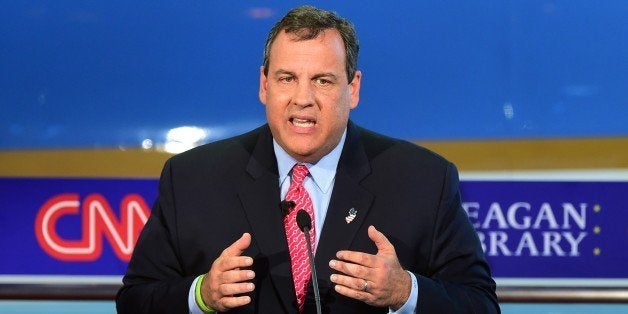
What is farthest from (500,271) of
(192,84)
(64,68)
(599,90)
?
(64,68)

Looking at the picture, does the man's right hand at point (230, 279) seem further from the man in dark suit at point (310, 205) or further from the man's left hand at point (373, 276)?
the man's left hand at point (373, 276)

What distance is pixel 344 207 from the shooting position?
7.19 ft

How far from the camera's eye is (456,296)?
6.96 feet

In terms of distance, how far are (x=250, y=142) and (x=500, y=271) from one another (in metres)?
0.88

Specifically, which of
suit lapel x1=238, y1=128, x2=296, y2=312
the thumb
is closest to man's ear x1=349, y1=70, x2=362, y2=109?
suit lapel x1=238, y1=128, x2=296, y2=312

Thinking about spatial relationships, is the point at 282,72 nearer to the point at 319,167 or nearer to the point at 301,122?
the point at 301,122

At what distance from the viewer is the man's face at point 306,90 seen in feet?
6.91

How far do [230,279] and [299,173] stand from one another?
408 millimetres

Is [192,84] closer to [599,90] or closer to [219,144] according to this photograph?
[219,144]

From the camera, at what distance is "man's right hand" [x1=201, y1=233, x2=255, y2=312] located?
1.89 metres

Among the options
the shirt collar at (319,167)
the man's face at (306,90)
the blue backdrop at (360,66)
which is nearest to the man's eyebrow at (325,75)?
the man's face at (306,90)

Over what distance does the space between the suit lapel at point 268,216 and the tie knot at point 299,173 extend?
4 cm

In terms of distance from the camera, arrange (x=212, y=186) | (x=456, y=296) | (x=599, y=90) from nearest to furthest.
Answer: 1. (x=456, y=296)
2. (x=212, y=186)
3. (x=599, y=90)

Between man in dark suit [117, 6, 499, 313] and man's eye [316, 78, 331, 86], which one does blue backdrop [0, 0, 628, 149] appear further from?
man's eye [316, 78, 331, 86]
